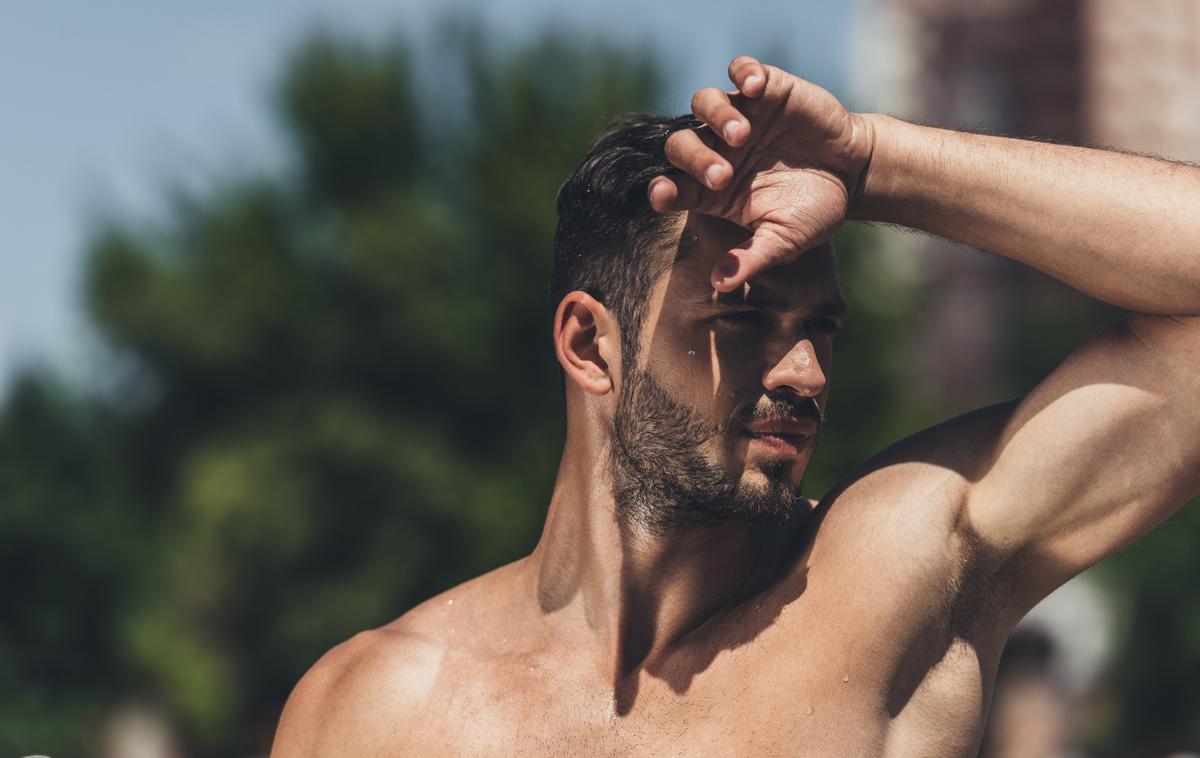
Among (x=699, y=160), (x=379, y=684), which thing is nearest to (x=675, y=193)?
(x=699, y=160)

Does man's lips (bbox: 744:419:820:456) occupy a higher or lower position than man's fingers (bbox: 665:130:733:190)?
lower

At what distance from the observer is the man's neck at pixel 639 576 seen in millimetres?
3307

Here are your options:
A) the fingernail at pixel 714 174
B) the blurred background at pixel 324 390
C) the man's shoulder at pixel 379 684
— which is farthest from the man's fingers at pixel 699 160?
the blurred background at pixel 324 390

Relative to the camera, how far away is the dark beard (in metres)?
3.06

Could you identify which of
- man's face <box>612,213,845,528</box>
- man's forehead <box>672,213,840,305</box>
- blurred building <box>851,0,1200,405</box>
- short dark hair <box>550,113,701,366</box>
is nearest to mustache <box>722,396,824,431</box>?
man's face <box>612,213,845,528</box>

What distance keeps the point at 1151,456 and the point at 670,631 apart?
3.14 feet

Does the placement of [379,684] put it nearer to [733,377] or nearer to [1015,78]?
[733,377]

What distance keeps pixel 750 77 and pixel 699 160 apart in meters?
0.15

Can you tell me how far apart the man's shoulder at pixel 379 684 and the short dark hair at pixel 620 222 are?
669 millimetres

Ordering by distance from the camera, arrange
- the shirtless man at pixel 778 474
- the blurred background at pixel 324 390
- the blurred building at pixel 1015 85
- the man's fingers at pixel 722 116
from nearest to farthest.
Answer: the man's fingers at pixel 722 116 < the shirtless man at pixel 778 474 < the blurred background at pixel 324 390 < the blurred building at pixel 1015 85

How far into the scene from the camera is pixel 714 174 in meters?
2.77

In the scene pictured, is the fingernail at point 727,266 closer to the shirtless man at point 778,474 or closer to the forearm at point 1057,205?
the shirtless man at point 778,474

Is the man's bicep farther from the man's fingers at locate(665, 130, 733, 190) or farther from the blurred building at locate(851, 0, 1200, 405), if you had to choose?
the blurred building at locate(851, 0, 1200, 405)

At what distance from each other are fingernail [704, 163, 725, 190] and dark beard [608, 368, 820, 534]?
0.46 metres
